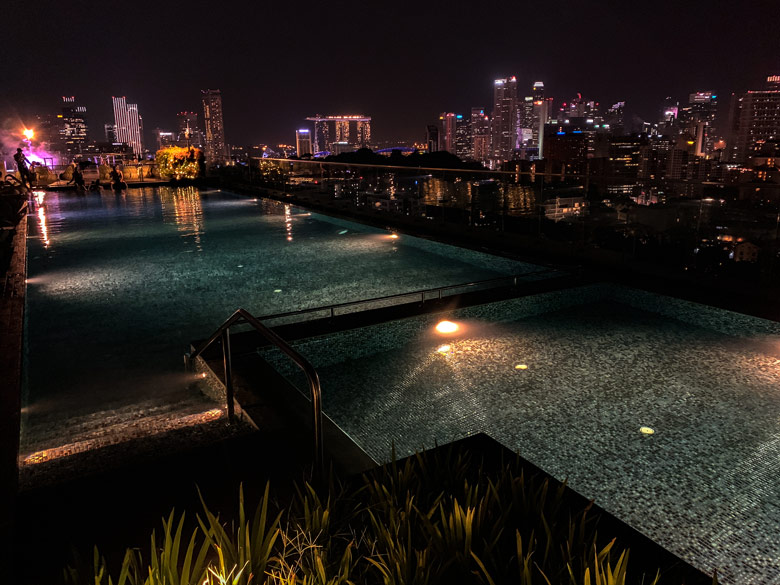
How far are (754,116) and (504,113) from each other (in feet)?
208

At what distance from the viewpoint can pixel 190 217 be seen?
499 inches

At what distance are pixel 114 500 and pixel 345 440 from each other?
1.06 meters

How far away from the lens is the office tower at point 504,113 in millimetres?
111438

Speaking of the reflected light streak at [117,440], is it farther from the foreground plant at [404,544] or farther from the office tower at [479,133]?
the office tower at [479,133]

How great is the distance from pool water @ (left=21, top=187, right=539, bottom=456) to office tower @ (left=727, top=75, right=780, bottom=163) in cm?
6266

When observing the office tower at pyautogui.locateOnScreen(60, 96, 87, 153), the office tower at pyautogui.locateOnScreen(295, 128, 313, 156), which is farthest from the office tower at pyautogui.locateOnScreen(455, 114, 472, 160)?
the office tower at pyautogui.locateOnScreen(60, 96, 87, 153)

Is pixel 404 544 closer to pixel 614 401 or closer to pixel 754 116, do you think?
pixel 614 401

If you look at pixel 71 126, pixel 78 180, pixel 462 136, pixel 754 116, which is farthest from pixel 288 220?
pixel 71 126

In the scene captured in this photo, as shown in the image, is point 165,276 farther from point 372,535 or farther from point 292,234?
point 372,535

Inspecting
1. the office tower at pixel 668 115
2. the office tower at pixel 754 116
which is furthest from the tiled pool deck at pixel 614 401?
the office tower at pixel 668 115

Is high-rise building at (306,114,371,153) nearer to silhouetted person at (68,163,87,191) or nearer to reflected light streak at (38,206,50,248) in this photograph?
silhouetted person at (68,163,87,191)

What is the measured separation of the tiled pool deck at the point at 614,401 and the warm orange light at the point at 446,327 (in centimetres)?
8

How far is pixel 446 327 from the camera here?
5059 mm

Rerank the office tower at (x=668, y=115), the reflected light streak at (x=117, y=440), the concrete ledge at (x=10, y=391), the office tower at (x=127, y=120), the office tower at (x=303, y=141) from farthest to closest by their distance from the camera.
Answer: the office tower at (x=127, y=120), the office tower at (x=303, y=141), the office tower at (x=668, y=115), the reflected light streak at (x=117, y=440), the concrete ledge at (x=10, y=391)
